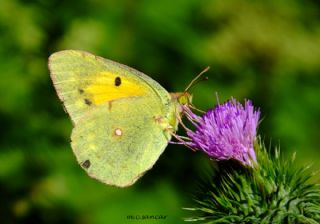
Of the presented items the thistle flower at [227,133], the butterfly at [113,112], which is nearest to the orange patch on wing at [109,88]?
the butterfly at [113,112]

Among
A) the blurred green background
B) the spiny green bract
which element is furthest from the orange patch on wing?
the blurred green background

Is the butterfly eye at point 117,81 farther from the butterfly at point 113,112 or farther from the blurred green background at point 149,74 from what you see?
the blurred green background at point 149,74

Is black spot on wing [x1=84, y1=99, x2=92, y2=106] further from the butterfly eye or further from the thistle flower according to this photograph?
the thistle flower

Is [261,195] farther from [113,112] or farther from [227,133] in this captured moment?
[113,112]

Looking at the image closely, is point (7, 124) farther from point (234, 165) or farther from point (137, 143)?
point (234, 165)

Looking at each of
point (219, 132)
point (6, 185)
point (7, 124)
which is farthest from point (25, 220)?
point (219, 132)

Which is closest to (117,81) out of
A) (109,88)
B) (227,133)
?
(109,88)

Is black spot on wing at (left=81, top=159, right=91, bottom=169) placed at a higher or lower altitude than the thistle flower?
lower
